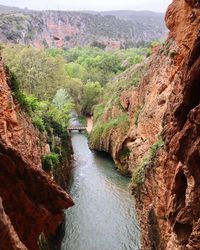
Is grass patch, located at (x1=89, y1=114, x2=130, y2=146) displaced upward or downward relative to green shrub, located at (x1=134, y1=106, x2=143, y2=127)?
downward

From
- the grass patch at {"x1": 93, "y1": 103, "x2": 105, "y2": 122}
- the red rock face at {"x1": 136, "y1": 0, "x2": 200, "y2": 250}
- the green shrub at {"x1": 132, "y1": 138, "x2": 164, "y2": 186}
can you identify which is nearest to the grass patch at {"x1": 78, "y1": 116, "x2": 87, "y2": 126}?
the grass patch at {"x1": 93, "y1": 103, "x2": 105, "y2": 122}

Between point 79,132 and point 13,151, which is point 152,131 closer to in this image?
point 13,151

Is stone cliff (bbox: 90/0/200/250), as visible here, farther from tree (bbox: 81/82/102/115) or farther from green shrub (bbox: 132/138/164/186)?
tree (bbox: 81/82/102/115)

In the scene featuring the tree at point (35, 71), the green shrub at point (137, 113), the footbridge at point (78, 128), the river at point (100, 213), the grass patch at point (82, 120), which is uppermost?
the tree at point (35, 71)

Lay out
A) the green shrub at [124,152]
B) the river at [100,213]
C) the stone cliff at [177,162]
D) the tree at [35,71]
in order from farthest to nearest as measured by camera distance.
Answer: the tree at [35,71], the green shrub at [124,152], the river at [100,213], the stone cliff at [177,162]

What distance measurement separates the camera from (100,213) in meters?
35.7

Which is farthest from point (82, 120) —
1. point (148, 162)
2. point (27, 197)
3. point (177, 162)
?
point (27, 197)

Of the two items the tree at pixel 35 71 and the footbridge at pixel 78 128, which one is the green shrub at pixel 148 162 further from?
the footbridge at pixel 78 128

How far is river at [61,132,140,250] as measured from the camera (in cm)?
3033

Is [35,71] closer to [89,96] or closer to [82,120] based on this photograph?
[82,120]

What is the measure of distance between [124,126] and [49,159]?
2046 cm

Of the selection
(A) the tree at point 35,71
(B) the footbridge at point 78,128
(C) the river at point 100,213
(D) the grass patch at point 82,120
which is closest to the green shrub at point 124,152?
(C) the river at point 100,213

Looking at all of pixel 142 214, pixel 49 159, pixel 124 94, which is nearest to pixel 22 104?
pixel 49 159

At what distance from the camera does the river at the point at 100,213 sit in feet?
99.5
